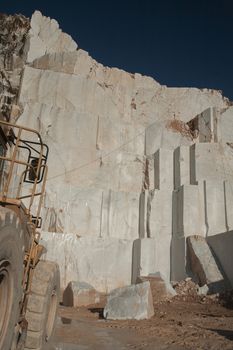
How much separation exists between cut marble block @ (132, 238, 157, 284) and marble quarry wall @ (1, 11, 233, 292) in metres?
0.05

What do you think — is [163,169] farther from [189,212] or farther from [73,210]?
[73,210]

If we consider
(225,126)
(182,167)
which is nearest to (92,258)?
(182,167)

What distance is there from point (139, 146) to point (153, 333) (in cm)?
→ 1697

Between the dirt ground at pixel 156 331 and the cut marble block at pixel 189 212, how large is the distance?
6242mm

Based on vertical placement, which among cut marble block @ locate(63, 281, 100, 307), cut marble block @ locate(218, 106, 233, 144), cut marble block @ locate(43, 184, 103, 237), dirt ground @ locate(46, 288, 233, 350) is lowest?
dirt ground @ locate(46, 288, 233, 350)

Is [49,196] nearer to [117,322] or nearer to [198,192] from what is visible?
[198,192]

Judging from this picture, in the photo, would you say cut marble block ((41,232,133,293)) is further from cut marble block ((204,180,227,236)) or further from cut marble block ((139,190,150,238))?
cut marble block ((204,180,227,236))

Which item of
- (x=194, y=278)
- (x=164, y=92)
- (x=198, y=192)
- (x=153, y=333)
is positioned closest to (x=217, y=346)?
(x=153, y=333)

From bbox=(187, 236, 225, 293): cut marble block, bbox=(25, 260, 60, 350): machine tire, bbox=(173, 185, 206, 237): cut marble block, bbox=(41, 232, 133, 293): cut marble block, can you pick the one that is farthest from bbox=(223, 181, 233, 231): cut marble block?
bbox=(25, 260, 60, 350): machine tire

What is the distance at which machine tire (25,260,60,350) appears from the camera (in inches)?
195

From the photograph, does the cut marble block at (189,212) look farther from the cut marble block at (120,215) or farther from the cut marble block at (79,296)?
the cut marble block at (79,296)

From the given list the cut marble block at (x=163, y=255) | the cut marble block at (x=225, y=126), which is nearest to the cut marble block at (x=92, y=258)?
the cut marble block at (x=163, y=255)

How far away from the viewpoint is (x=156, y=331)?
8.64m

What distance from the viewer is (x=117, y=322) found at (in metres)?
10.2
